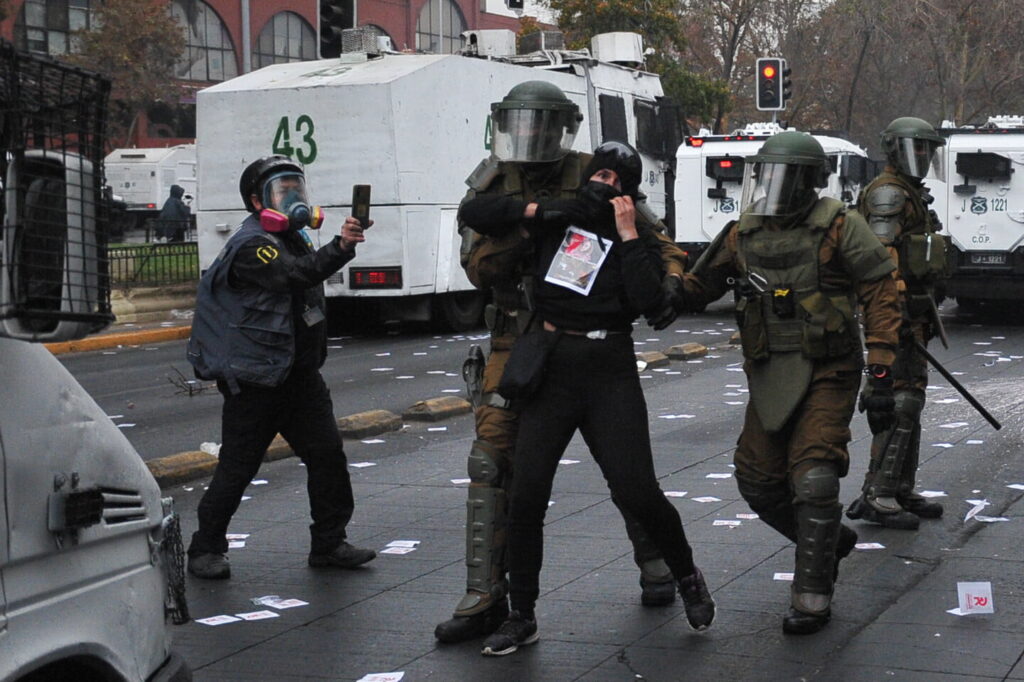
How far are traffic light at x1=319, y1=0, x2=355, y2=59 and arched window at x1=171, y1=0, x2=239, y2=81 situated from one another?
1346 inches

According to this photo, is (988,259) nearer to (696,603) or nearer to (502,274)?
(696,603)

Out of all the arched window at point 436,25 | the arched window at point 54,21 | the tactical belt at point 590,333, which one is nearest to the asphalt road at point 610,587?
the tactical belt at point 590,333

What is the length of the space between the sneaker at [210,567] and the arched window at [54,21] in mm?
41005

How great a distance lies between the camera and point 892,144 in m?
7.73

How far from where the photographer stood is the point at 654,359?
15.5m

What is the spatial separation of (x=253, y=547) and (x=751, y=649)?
2.77 m

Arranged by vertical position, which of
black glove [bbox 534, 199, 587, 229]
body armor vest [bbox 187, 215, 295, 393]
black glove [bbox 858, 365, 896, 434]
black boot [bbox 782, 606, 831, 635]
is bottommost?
black boot [bbox 782, 606, 831, 635]

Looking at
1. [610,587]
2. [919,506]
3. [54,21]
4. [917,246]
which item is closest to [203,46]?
[54,21]

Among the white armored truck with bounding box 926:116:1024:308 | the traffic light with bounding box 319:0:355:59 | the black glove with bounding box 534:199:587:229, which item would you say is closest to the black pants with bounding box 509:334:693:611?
the black glove with bounding box 534:199:587:229

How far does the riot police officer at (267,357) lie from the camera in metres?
6.56

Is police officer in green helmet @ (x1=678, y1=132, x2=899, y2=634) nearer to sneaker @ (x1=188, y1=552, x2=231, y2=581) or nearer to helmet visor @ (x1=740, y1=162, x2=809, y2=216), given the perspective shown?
helmet visor @ (x1=740, y1=162, x2=809, y2=216)

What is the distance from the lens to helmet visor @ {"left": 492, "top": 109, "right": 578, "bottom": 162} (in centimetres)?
554

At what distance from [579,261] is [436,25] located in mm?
59438

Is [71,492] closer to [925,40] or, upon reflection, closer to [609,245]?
[609,245]
